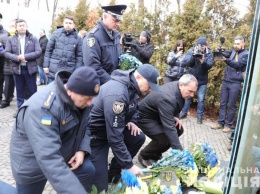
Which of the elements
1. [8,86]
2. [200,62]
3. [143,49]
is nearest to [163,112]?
[200,62]

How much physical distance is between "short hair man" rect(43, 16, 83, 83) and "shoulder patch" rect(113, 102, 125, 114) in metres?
2.84

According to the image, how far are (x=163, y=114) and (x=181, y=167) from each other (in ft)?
3.33

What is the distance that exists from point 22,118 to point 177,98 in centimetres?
199

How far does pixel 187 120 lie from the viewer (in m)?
7.13

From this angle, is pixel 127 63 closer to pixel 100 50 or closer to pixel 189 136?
pixel 100 50

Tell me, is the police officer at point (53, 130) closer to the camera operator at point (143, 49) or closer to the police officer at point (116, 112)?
the police officer at point (116, 112)

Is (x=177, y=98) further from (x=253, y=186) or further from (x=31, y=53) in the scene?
(x=31, y=53)

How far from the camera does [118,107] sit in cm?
296

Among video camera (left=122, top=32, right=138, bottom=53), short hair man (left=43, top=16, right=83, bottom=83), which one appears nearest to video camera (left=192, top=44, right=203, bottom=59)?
video camera (left=122, top=32, right=138, bottom=53)

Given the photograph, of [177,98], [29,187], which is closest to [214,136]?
[177,98]

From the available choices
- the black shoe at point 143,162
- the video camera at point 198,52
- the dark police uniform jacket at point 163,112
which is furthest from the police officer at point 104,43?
the video camera at point 198,52

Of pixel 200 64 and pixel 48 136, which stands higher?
pixel 200 64

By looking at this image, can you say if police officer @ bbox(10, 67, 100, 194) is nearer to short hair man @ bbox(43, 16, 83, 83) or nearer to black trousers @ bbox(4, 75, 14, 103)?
short hair man @ bbox(43, 16, 83, 83)

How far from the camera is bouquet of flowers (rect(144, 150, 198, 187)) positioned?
285 cm
